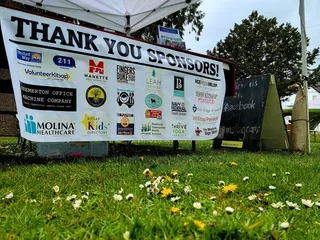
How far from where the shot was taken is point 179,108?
344cm

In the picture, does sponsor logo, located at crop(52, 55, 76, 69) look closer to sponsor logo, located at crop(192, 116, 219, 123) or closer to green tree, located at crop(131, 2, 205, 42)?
sponsor logo, located at crop(192, 116, 219, 123)

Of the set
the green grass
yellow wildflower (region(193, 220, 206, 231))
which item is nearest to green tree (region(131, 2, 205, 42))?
the green grass

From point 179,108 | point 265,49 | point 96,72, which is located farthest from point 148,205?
point 265,49

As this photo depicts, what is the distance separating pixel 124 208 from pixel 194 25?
11.1 meters

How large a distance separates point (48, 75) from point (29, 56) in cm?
21

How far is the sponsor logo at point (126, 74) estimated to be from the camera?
2.95 meters

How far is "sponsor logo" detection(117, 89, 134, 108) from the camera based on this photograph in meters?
2.95

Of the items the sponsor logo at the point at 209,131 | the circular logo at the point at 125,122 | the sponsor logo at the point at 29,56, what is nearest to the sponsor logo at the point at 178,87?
the sponsor logo at the point at 209,131

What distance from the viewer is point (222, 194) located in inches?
Result: 65.5

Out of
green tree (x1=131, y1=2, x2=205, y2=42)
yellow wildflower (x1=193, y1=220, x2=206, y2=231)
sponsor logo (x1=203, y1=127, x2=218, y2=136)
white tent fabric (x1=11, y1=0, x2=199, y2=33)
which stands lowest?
yellow wildflower (x1=193, y1=220, x2=206, y2=231)

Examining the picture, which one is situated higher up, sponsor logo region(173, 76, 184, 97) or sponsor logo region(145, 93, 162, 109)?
sponsor logo region(173, 76, 184, 97)

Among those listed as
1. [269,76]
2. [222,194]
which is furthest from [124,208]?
[269,76]

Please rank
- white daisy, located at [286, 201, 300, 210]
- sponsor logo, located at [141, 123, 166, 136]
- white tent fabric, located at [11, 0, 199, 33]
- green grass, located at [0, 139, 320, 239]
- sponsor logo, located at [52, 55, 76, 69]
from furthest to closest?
white tent fabric, located at [11, 0, 199, 33], sponsor logo, located at [141, 123, 166, 136], sponsor logo, located at [52, 55, 76, 69], white daisy, located at [286, 201, 300, 210], green grass, located at [0, 139, 320, 239]

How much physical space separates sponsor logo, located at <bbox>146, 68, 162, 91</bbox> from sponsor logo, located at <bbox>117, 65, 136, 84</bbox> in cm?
19
